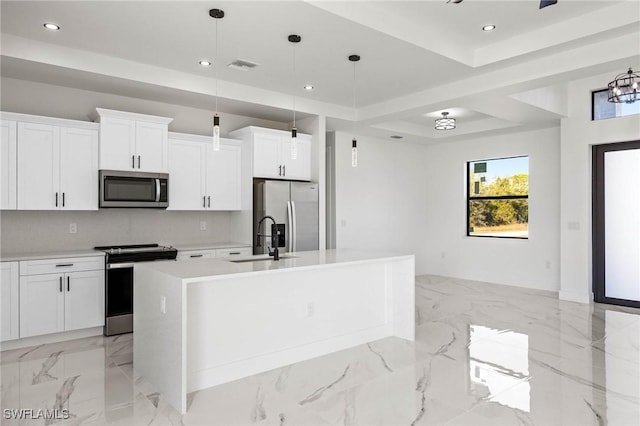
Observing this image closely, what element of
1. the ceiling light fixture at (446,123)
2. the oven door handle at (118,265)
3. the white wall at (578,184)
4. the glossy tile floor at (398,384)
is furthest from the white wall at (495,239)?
the oven door handle at (118,265)

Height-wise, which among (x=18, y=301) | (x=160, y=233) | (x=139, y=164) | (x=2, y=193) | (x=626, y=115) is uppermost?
(x=626, y=115)

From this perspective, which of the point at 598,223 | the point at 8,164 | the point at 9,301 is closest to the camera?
the point at 9,301

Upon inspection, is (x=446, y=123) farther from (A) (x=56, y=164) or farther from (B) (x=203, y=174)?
(A) (x=56, y=164)

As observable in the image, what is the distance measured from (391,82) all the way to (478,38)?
1147 millimetres

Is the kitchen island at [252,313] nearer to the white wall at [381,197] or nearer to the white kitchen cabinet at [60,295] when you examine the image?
the white kitchen cabinet at [60,295]

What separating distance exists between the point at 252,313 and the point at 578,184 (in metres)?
5.16

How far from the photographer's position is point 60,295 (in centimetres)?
421

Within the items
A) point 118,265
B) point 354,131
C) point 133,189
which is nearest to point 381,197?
point 354,131

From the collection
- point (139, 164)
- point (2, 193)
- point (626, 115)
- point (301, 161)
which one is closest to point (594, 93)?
point (626, 115)

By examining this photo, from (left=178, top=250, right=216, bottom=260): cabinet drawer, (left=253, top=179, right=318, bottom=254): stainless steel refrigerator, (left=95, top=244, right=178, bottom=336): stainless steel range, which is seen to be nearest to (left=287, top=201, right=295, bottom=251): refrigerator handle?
(left=253, top=179, right=318, bottom=254): stainless steel refrigerator

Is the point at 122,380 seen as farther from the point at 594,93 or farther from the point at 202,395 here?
the point at 594,93

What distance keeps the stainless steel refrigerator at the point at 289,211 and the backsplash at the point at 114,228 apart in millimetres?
268

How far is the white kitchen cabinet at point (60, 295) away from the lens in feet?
13.3

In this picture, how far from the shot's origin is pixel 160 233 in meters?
5.40
